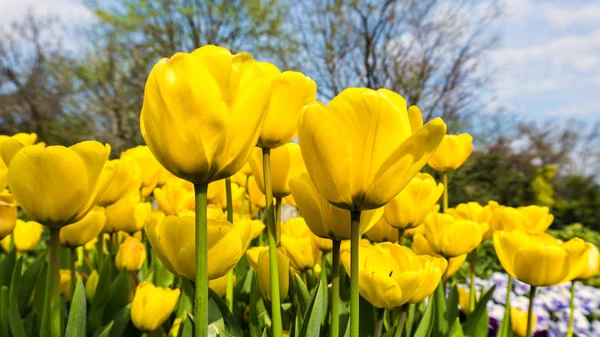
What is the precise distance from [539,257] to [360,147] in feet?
1.77

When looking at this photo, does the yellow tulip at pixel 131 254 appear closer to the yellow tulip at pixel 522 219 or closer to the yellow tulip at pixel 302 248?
the yellow tulip at pixel 302 248

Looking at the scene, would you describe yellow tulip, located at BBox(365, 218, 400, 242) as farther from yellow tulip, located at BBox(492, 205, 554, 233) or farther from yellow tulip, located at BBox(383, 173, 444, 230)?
yellow tulip, located at BBox(492, 205, 554, 233)

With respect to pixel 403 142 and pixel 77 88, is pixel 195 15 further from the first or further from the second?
pixel 403 142

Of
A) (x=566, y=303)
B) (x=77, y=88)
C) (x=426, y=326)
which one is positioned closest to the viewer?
(x=426, y=326)

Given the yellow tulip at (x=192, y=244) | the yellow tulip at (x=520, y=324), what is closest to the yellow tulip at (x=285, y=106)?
the yellow tulip at (x=192, y=244)

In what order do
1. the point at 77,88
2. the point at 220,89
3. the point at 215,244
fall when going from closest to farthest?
1. the point at 220,89
2. the point at 215,244
3. the point at 77,88

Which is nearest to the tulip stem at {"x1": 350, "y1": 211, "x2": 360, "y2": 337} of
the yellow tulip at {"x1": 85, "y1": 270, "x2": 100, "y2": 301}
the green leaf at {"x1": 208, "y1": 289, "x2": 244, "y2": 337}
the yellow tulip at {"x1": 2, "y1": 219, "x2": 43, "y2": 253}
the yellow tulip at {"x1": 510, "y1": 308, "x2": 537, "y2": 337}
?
the green leaf at {"x1": 208, "y1": 289, "x2": 244, "y2": 337}

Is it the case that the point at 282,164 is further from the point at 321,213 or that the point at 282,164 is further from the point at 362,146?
the point at 362,146

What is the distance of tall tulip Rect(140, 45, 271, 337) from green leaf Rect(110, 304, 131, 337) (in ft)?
1.80

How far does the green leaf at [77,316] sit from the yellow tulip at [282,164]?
34 cm

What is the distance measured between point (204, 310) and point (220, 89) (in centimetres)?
22

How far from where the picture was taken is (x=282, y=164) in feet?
2.80

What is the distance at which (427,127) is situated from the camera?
51 cm

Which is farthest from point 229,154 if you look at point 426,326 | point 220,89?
point 426,326
